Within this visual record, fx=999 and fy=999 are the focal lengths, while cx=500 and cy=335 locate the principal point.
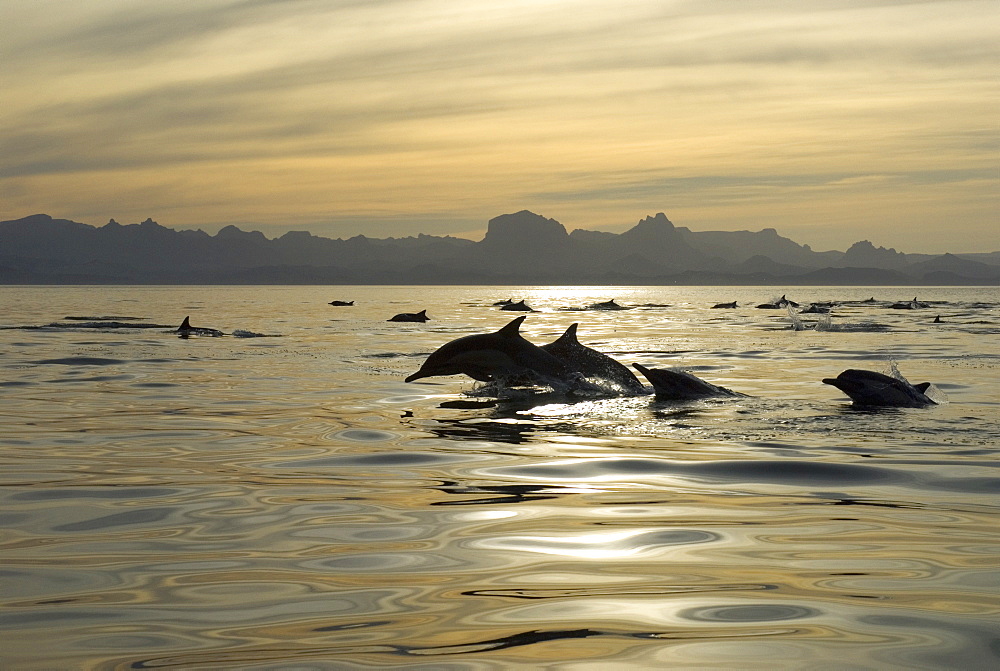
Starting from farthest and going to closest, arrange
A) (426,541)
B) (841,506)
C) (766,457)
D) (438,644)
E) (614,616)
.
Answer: (766,457)
(841,506)
(426,541)
(614,616)
(438,644)

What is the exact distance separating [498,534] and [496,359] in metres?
11.1

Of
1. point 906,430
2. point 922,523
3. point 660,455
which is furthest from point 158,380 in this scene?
point 922,523

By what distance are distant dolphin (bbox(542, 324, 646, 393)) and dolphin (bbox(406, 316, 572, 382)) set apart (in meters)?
0.23

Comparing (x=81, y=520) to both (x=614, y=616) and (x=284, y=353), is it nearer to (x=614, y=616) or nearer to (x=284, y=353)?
(x=614, y=616)

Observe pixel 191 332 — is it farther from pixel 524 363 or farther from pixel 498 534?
pixel 498 534

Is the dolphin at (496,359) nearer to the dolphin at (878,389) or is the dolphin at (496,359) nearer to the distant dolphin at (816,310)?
the dolphin at (878,389)

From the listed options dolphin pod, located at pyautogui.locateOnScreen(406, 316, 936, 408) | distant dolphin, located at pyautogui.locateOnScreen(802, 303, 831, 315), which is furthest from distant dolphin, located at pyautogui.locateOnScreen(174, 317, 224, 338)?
distant dolphin, located at pyautogui.locateOnScreen(802, 303, 831, 315)

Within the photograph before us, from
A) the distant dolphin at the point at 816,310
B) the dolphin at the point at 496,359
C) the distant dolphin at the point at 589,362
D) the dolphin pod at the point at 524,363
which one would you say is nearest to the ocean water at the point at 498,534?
the distant dolphin at the point at 589,362

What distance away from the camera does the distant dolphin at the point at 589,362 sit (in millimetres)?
17875

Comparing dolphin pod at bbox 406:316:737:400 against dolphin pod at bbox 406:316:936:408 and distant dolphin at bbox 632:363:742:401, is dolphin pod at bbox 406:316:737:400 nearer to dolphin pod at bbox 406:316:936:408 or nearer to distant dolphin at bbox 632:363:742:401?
dolphin pod at bbox 406:316:936:408

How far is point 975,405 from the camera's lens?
15609 mm

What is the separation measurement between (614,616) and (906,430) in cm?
875

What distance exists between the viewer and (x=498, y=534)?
23.8ft

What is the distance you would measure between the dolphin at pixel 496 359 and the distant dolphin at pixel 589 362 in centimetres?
23
